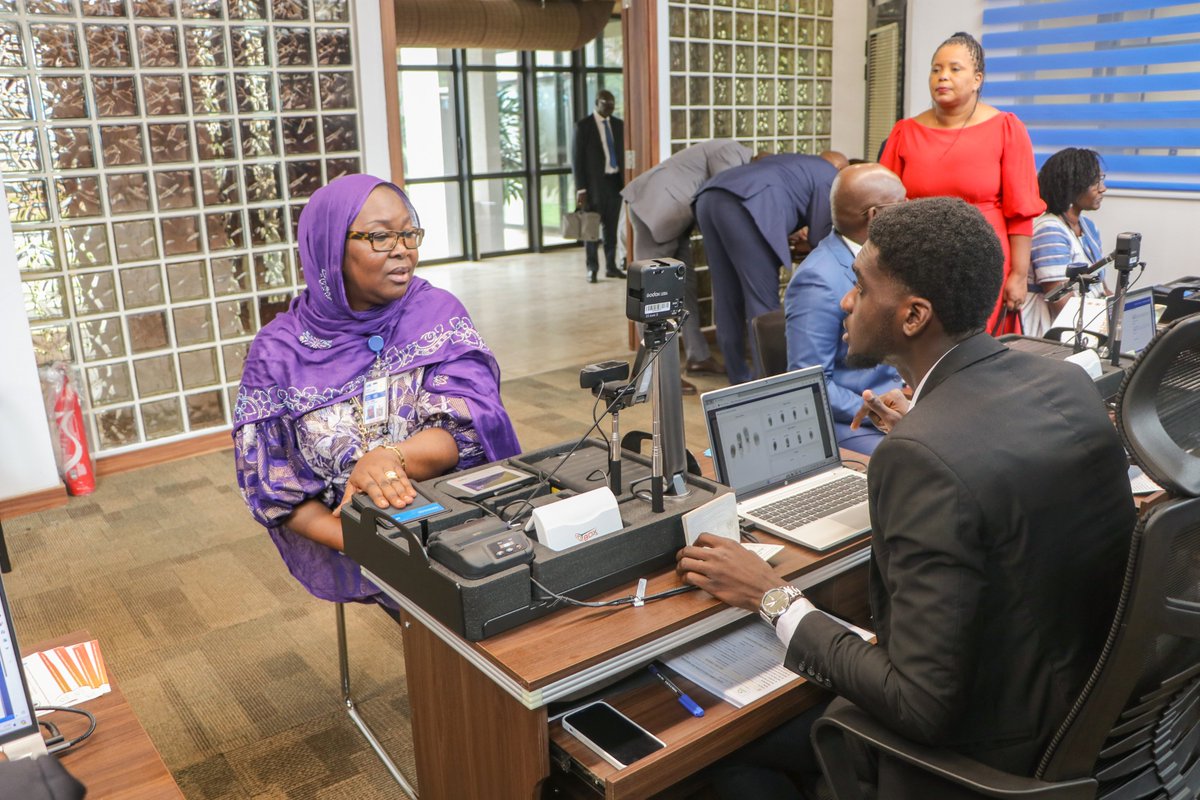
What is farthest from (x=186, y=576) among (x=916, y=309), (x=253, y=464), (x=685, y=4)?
(x=685, y=4)

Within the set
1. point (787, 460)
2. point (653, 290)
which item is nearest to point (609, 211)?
point (787, 460)

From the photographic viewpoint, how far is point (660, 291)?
1.43 m

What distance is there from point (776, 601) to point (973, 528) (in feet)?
1.23

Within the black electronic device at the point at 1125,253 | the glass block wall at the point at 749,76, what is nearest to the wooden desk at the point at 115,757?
the black electronic device at the point at 1125,253

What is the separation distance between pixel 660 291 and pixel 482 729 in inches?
28.9

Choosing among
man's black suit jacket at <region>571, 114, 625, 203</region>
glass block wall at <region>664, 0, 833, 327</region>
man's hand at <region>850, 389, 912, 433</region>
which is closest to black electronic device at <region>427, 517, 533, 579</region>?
man's hand at <region>850, 389, 912, 433</region>

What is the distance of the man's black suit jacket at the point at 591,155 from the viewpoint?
8516mm

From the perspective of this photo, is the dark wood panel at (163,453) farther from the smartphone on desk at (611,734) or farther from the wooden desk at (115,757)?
the smartphone on desk at (611,734)

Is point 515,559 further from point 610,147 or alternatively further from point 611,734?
point 610,147

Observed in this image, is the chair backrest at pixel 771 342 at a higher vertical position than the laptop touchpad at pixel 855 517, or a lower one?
higher

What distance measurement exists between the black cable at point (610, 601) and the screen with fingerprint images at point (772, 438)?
36cm

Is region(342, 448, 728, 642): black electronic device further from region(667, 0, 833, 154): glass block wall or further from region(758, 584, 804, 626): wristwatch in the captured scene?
region(667, 0, 833, 154): glass block wall

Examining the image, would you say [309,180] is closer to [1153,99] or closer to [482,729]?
[482,729]

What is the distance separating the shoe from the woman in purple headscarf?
3.40m
